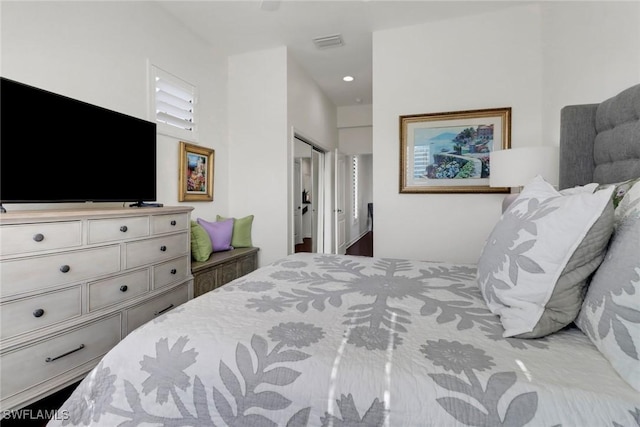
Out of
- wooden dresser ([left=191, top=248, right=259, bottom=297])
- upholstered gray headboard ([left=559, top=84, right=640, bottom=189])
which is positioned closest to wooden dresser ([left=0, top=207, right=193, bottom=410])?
wooden dresser ([left=191, top=248, right=259, bottom=297])

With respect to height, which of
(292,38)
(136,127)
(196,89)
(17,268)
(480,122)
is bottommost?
(17,268)

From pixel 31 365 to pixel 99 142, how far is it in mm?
1284

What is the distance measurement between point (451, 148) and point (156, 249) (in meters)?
2.66

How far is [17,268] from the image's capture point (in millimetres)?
1325

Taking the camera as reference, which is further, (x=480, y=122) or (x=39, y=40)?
(x=480, y=122)

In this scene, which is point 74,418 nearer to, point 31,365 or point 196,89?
point 31,365

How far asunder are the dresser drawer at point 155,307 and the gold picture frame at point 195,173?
98 centimetres

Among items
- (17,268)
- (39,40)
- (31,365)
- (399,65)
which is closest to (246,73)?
(399,65)

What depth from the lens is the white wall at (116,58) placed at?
1.75 m

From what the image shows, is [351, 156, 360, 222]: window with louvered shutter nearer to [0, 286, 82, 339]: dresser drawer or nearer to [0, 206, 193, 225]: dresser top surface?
[0, 206, 193, 225]: dresser top surface

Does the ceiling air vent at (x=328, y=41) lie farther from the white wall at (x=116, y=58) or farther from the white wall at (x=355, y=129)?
the white wall at (x=355, y=129)

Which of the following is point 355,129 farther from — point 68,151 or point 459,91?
point 68,151

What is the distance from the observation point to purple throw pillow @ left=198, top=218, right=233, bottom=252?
3078 mm

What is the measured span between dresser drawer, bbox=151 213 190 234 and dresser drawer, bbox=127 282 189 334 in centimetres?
46
